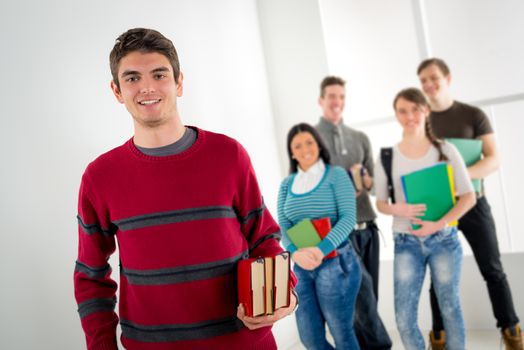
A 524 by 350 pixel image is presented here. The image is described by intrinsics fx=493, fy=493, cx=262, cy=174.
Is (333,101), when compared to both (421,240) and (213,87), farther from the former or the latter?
(421,240)

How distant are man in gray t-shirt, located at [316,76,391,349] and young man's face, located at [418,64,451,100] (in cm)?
47

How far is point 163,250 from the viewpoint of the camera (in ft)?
4.11

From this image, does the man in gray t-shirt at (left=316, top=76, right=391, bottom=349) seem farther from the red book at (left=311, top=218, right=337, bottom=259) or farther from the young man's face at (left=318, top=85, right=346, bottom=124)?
the red book at (left=311, top=218, right=337, bottom=259)

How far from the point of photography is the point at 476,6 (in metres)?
3.33

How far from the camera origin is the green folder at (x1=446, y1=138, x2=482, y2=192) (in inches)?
109

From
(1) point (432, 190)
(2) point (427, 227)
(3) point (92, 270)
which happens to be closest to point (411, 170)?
(1) point (432, 190)

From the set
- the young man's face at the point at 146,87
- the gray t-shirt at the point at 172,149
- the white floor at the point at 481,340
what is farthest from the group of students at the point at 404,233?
the young man's face at the point at 146,87

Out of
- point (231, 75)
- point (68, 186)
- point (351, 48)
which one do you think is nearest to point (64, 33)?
point (68, 186)

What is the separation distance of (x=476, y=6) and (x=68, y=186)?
9.39ft

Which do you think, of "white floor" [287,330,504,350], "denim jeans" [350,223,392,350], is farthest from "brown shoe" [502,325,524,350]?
"denim jeans" [350,223,392,350]

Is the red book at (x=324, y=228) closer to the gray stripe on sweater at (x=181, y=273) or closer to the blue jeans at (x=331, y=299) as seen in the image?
the blue jeans at (x=331, y=299)

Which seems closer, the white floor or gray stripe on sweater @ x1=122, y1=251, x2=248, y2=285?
gray stripe on sweater @ x1=122, y1=251, x2=248, y2=285

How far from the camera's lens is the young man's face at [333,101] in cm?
302

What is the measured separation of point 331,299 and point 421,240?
1.75 ft
